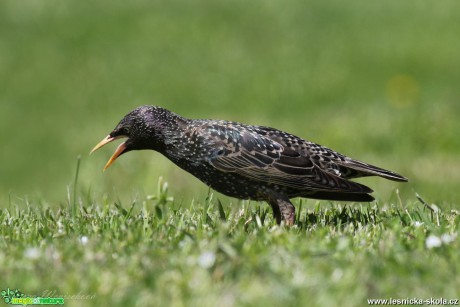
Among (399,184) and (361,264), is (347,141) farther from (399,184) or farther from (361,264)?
(361,264)

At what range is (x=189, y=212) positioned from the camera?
6.39m

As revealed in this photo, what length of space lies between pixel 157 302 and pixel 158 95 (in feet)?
39.6

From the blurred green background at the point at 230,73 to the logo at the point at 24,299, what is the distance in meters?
6.98

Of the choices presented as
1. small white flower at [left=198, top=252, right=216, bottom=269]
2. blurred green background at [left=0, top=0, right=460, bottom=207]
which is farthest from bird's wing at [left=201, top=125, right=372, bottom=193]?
blurred green background at [left=0, top=0, right=460, bottom=207]

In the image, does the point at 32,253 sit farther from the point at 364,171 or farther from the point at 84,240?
the point at 364,171

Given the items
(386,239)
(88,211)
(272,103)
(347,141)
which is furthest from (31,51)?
(386,239)

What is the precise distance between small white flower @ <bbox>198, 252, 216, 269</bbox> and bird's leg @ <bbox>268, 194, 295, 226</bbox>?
1.63 m

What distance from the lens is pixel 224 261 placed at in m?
4.54

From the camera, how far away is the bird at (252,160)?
250 inches

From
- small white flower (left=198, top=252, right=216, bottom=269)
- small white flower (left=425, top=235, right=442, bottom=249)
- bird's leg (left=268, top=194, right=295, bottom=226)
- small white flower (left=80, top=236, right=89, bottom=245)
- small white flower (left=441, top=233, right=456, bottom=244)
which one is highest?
bird's leg (left=268, top=194, right=295, bottom=226)

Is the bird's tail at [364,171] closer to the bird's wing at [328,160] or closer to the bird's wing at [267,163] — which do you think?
the bird's wing at [328,160]

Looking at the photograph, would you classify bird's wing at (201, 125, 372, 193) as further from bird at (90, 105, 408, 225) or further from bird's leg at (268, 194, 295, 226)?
bird's leg at (268, 194, 295, 226)

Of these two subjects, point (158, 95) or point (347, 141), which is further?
point (158, 95)

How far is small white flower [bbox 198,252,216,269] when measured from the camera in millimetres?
4438
